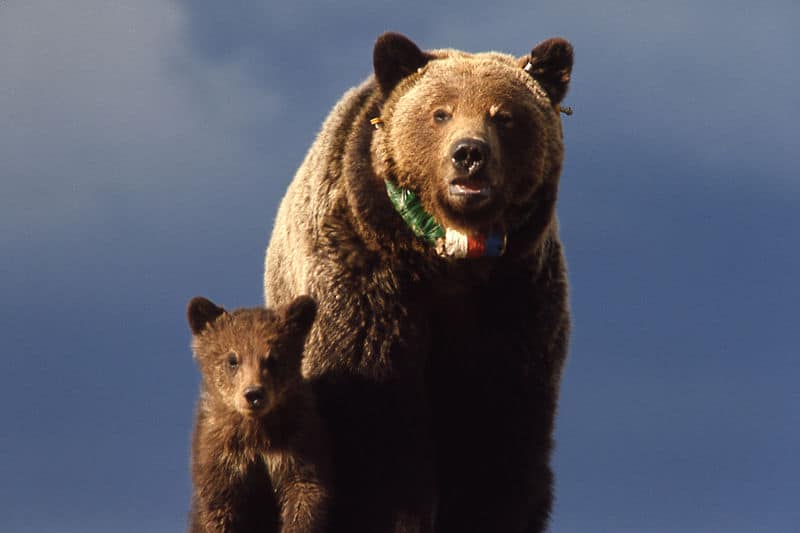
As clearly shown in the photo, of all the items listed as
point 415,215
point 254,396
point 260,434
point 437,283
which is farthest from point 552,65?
point 260,434

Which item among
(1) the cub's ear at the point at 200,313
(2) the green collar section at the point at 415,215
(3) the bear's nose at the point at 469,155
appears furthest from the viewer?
(2) the green collar section at the point at 415,215

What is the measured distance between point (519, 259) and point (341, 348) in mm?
1451

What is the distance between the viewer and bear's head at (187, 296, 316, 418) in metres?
11.0

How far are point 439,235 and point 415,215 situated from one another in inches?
8.6

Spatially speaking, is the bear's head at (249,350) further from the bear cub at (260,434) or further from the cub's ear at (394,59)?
the cub's ear at (394,59)

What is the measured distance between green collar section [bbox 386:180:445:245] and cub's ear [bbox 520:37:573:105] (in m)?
1.30

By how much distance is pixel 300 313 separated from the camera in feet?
37.2

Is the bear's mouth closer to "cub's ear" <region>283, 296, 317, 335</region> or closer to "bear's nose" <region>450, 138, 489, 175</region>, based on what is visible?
"bear's nose" <region>450, 138, 489, 175</region>

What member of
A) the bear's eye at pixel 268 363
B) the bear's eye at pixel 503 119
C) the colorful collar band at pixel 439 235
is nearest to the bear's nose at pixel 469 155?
the bear's eye at pixel 503 119

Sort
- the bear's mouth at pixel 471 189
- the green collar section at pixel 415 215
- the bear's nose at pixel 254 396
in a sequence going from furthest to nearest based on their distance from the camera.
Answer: the green collar section at pixel 415 215, the bear's mouth at pixel 471 189, the bear's nose at pixel 254 396

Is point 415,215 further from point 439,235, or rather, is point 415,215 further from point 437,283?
point 437,283

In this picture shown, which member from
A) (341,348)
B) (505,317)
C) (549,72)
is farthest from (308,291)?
(549,72)

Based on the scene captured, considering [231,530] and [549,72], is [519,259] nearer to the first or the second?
[549,72]

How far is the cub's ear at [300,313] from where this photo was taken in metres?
11.3
